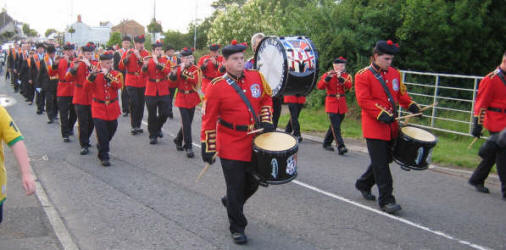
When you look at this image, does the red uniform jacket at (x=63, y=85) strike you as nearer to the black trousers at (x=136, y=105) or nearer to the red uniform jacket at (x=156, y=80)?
the black trousers at (x=136, y=105)

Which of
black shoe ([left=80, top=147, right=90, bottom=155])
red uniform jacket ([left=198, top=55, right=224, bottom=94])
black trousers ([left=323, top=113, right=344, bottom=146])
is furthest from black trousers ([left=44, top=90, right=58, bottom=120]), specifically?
black trousers ([left=323, top=113, right=344, bottom=146])

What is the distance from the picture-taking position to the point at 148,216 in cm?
606

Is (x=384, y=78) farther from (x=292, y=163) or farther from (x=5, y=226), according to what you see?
(x=5, y=226)

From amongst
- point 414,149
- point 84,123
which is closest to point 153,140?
point 84,123

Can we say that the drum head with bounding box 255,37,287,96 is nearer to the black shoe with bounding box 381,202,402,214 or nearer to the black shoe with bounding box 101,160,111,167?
the black shoe with bounding box 381,202,402,214

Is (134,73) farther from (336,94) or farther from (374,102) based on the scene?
(374,102)

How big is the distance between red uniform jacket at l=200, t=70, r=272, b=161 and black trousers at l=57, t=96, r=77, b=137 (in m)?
6.79

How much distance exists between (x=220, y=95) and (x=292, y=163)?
970 mm

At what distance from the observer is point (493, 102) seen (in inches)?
281

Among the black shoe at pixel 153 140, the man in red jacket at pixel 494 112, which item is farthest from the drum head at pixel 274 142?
the black shoe at pixel 153 140

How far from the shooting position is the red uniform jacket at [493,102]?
7.02 meters

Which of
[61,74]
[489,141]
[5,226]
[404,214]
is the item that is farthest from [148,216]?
[61,74]

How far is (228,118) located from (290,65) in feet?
8.24

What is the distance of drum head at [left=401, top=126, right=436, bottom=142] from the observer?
603 cm
